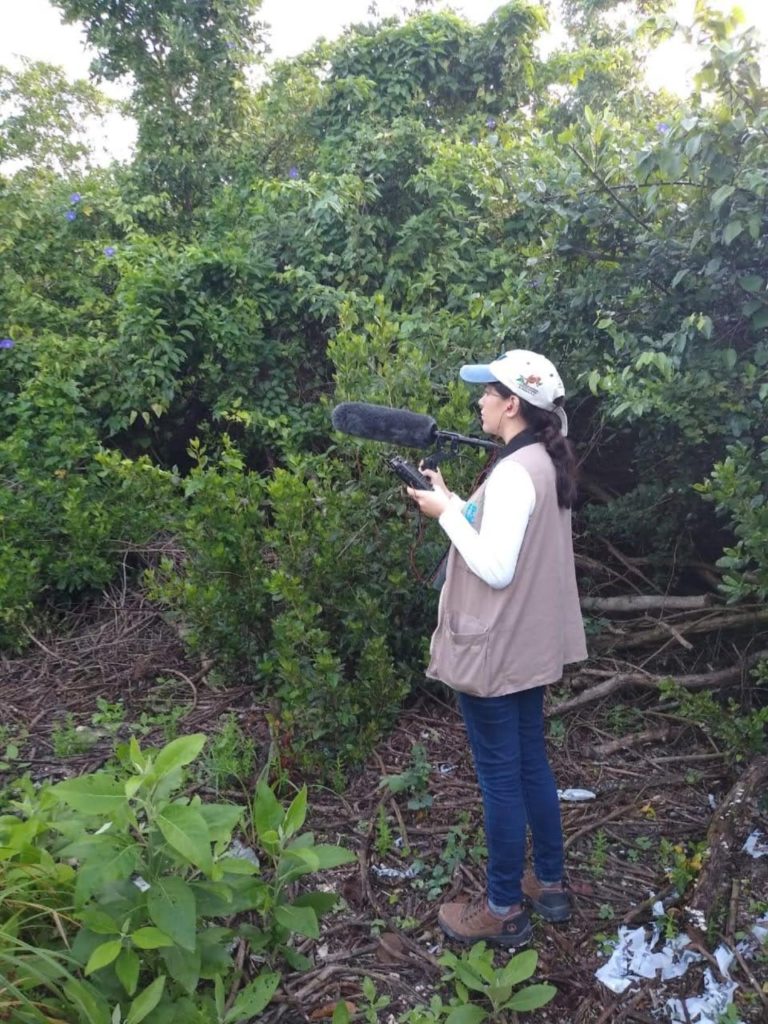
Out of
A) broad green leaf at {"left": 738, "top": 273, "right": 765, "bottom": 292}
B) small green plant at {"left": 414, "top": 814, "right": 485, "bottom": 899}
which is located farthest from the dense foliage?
small green plant at {"left": 414, "top": 814, "right": 485, "bottom": 899}

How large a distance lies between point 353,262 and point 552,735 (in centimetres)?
350

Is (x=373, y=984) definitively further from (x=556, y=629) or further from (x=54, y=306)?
(x=54, y=306)

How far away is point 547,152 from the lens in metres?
4.23

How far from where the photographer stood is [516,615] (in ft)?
7.97

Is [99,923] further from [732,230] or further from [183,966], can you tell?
[732,230]

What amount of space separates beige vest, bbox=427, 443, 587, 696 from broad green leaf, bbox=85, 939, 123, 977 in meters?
1.08

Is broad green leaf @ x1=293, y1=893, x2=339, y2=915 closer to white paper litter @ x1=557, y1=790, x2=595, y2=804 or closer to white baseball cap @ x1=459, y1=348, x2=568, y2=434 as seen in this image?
white paper litter @ x1=557, y1=790, x2=595, y2=804

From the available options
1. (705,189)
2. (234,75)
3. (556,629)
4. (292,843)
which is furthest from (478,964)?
(234,75)

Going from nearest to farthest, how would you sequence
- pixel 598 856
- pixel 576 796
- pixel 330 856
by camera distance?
pixel 330 856 → pixel 598 856 → pixel 576 796

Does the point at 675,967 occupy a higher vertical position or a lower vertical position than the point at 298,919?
lower

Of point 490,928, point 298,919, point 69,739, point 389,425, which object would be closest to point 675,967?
point 490,928

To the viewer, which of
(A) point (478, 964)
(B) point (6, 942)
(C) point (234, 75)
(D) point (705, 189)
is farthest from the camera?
(C) point (234, 75)

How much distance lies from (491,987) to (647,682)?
1.81m

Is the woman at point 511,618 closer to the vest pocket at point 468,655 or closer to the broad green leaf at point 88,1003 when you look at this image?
the vest pocket at point 468,655
